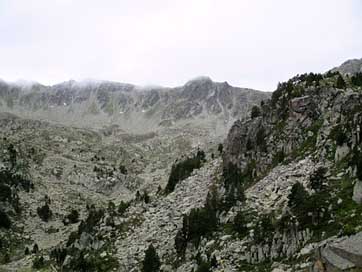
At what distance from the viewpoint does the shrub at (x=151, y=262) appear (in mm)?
37947

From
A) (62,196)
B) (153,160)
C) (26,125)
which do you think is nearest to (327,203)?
(62,196)

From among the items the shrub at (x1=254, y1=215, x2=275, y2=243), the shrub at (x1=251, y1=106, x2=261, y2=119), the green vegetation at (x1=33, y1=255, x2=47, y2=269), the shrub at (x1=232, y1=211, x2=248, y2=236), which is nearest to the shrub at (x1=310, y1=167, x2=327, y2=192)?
the shrub at (x1=254, y1=215, x2=275, y2=243)

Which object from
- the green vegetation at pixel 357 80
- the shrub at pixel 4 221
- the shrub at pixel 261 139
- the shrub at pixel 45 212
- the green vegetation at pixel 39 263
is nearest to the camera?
the shrub at pixel 261 139

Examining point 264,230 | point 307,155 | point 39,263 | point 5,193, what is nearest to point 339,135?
point 307,155

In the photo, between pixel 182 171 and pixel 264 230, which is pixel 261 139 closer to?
pixel 182 171

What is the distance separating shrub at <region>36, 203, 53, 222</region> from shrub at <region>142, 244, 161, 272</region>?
42.5 metres

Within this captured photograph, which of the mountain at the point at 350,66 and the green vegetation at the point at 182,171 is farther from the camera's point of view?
the mountain at the point at 350,66

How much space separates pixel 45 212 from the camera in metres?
78.6

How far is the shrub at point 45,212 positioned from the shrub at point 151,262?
42.5 meters

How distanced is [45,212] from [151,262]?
146ft

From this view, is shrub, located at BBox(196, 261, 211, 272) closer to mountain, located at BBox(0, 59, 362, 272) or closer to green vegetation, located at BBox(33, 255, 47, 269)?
mountain, located at BBox(0, 59, 362, 272)

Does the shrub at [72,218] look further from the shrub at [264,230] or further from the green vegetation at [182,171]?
Answer: the shrub at [264,230]

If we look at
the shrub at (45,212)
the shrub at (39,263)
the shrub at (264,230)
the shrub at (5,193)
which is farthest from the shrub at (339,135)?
the shrub at (5,193)

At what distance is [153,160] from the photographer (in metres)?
141
